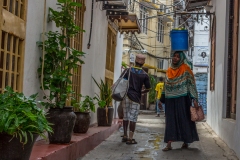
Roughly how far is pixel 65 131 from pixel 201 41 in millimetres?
25588

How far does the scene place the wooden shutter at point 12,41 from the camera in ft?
17.5

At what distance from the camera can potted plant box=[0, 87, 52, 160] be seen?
13.0ft

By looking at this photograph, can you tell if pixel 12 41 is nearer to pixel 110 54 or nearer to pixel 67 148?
pixel 67 148

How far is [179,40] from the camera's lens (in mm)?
8109

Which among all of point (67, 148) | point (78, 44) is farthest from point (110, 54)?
point (67, 148)

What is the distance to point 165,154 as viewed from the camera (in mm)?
7402

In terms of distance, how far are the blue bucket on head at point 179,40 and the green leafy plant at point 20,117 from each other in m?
4.24

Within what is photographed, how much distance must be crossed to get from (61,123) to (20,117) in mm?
2252

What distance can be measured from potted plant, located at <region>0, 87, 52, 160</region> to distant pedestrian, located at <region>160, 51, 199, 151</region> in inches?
160

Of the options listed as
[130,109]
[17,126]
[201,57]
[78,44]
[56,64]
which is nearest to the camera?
[17,126]

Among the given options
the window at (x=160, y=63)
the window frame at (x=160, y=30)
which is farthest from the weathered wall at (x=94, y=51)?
the window at (x=160, y=63)

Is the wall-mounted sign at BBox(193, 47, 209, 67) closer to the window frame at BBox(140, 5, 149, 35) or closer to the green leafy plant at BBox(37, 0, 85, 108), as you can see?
the window frame at BBox(140, 5, 149, 35)

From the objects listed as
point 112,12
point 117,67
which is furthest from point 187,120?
point 117,67

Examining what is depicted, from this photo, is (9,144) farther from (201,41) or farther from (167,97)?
(201,41)
